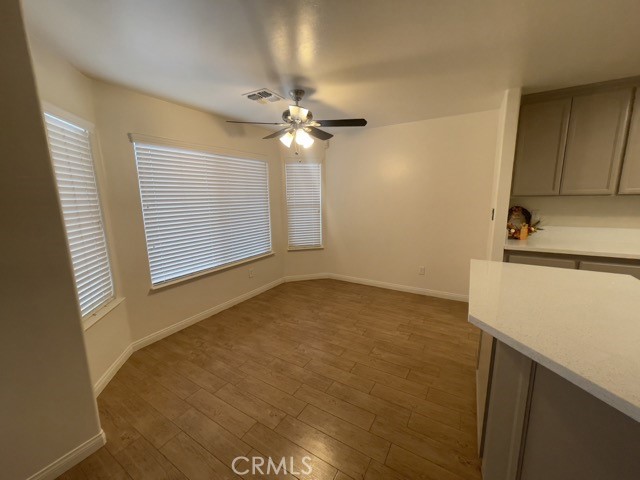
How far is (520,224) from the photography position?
114 inches

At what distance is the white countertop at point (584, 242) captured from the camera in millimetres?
2275

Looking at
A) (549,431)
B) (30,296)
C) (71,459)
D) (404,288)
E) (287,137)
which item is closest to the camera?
(549,431)

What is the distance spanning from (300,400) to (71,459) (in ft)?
4.41

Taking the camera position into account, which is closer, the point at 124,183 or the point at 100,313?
the point at 100,313

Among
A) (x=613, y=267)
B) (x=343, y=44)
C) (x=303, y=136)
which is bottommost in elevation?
(x=613, y=267)

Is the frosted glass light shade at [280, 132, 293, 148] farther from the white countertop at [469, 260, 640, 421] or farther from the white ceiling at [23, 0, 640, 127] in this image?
the white countertop at [469, 260, 640, 421]

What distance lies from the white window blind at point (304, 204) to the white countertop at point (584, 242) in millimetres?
2747

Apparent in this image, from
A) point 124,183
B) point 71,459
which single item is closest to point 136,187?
point 124,183

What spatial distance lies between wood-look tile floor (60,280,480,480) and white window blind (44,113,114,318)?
81 centimetres

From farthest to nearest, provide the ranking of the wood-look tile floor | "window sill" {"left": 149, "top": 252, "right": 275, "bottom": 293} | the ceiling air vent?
"window sill" {"left": 149, "top": 252, "right": 275, "bottom": 293}
the ceiling air vent
the wood-look tile floor

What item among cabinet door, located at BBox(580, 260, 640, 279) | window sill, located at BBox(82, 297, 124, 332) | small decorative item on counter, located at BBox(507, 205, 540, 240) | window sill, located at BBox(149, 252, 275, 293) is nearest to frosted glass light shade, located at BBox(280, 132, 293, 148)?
window sill, located at BBox(149, 252, 275, 293)

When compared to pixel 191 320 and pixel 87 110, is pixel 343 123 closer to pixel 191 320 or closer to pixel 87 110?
pixel 87 110

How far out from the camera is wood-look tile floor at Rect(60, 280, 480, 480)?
4.74 ft

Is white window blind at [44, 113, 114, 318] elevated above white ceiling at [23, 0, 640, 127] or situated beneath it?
situated beneath
